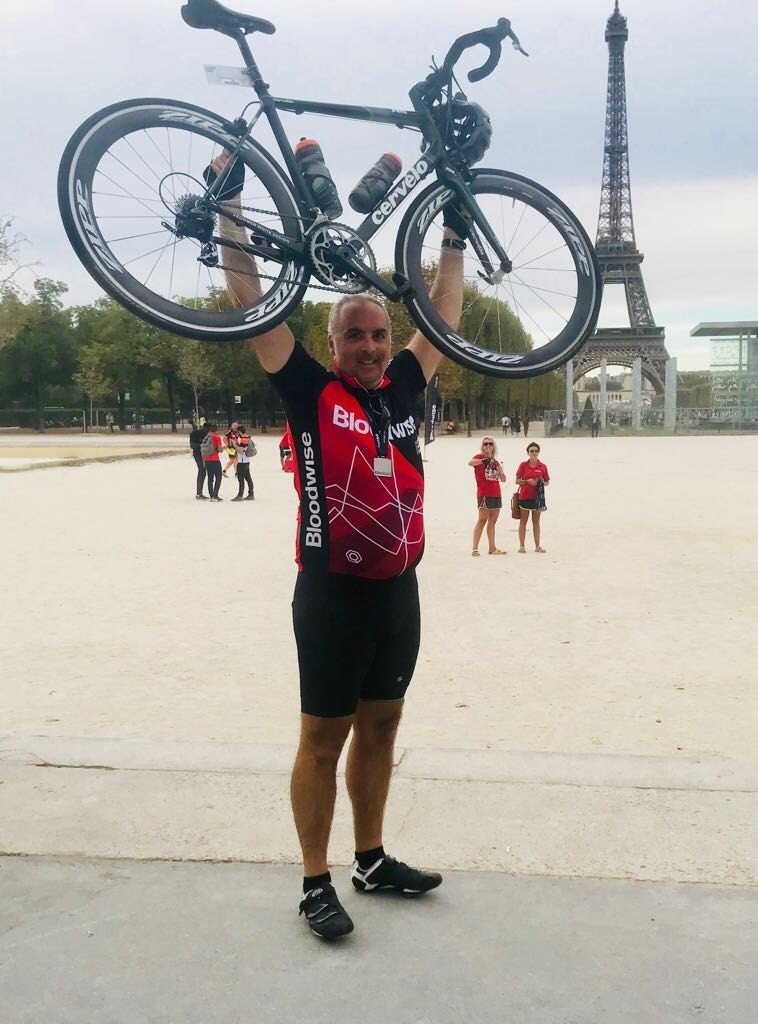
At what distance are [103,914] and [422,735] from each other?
2.71 meters

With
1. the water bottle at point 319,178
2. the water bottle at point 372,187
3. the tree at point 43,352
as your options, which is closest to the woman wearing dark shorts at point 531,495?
the water bottle at point 372,187

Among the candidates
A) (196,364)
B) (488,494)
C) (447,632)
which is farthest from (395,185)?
(196,364)

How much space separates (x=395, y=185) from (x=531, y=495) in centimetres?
1121

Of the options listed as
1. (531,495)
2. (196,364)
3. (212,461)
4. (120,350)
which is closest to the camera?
→ (531,495)

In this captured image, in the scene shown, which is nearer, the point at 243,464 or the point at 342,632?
the point at 342,632

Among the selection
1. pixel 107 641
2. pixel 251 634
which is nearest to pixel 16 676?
pixel 107 641

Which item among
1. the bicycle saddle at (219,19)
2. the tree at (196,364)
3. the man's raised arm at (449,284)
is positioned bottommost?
the man's raised arm at (449,284)

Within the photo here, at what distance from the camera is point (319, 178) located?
3523 mm

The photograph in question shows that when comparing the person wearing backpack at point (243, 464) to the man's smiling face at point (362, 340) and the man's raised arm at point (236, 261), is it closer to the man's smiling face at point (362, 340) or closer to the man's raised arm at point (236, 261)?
the man's smiling face at point (362, 340)

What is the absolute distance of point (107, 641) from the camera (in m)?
8.76

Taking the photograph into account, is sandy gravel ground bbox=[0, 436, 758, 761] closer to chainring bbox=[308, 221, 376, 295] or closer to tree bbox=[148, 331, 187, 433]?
chainring bbox=[308, 221, 376, 295]

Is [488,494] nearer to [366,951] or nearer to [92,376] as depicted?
[366,951]

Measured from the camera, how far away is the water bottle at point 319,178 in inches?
138

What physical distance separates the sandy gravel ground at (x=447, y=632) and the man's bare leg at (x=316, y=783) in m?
2.02
